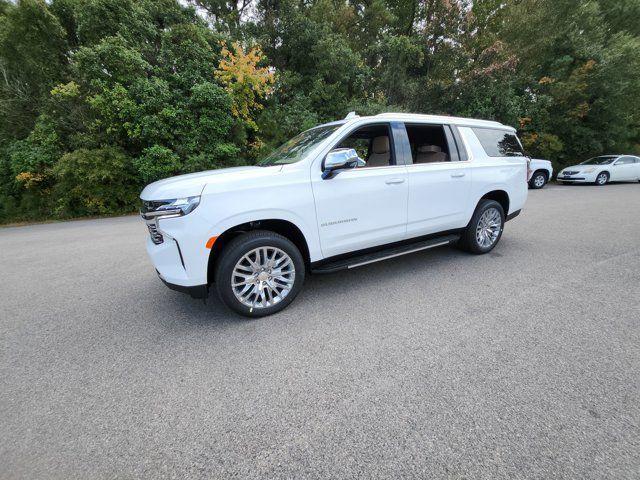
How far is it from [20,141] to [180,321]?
1279 centimetres

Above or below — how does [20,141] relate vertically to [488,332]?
above

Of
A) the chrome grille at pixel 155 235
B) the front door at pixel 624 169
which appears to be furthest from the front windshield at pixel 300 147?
the front door at pixel 624 169

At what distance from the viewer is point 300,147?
3385 millimetres

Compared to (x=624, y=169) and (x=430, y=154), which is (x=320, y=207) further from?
(x=624, y=169)

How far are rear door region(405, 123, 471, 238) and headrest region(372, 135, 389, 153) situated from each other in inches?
11.2

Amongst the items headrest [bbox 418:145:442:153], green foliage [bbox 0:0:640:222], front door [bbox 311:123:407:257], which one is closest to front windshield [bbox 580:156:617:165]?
green foliage [bbox 0:0:640:222]

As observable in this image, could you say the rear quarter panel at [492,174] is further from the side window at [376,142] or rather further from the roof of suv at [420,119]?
the side window at [376,142]

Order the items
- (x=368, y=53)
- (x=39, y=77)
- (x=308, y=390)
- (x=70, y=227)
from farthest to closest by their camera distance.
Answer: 1. (x=368, y=53)
2. (x=39, y=77)
3. (x=70, y=227)
4. (x=308, y=390)

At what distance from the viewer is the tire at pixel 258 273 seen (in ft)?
8.42

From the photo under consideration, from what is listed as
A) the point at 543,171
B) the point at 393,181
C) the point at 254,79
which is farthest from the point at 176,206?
the point at 543,171

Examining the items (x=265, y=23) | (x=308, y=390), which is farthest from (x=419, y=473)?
→ (x=265, y=23)

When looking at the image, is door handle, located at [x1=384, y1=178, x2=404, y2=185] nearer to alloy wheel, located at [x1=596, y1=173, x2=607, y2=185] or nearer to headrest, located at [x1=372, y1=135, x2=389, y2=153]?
headrest, located at [x1=372, y1=135, x2=389, y2=153]

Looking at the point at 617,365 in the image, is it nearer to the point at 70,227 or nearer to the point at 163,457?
the point at 163,457

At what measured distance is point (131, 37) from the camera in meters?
9.51
